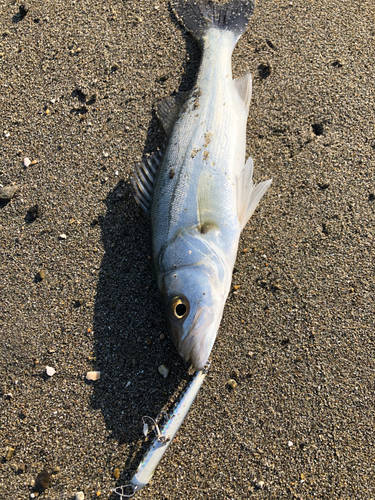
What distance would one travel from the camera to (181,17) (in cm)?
314

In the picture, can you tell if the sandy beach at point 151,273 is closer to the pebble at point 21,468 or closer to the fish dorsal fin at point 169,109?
the pebble at point 21,468

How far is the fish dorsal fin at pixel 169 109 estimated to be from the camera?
282cm

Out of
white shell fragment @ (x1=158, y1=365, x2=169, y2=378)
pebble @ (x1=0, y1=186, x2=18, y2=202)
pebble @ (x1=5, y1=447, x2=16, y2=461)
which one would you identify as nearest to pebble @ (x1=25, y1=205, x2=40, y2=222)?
pebble @ (x1=0, y1=186, x2=18, y2=202)

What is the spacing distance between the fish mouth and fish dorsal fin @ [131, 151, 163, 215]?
96 cm

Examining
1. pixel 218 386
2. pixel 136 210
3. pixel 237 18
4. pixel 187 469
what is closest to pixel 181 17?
pixel 237 18

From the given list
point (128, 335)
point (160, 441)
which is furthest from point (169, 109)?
point (160, 441)

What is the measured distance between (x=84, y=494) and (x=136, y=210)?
84.3 inches

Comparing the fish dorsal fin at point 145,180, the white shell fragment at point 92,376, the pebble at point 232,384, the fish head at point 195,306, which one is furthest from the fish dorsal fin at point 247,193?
the white shell fragment at point 92,376

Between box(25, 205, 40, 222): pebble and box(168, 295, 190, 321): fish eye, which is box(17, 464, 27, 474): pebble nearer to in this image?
box(168, 295, 190, 321): fish eye

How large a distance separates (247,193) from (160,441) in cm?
188

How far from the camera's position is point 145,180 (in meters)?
2.71

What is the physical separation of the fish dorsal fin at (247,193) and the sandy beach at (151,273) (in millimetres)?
187

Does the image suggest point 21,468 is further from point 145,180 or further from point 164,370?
point 145,180

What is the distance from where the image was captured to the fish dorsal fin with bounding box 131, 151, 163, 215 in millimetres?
2684
